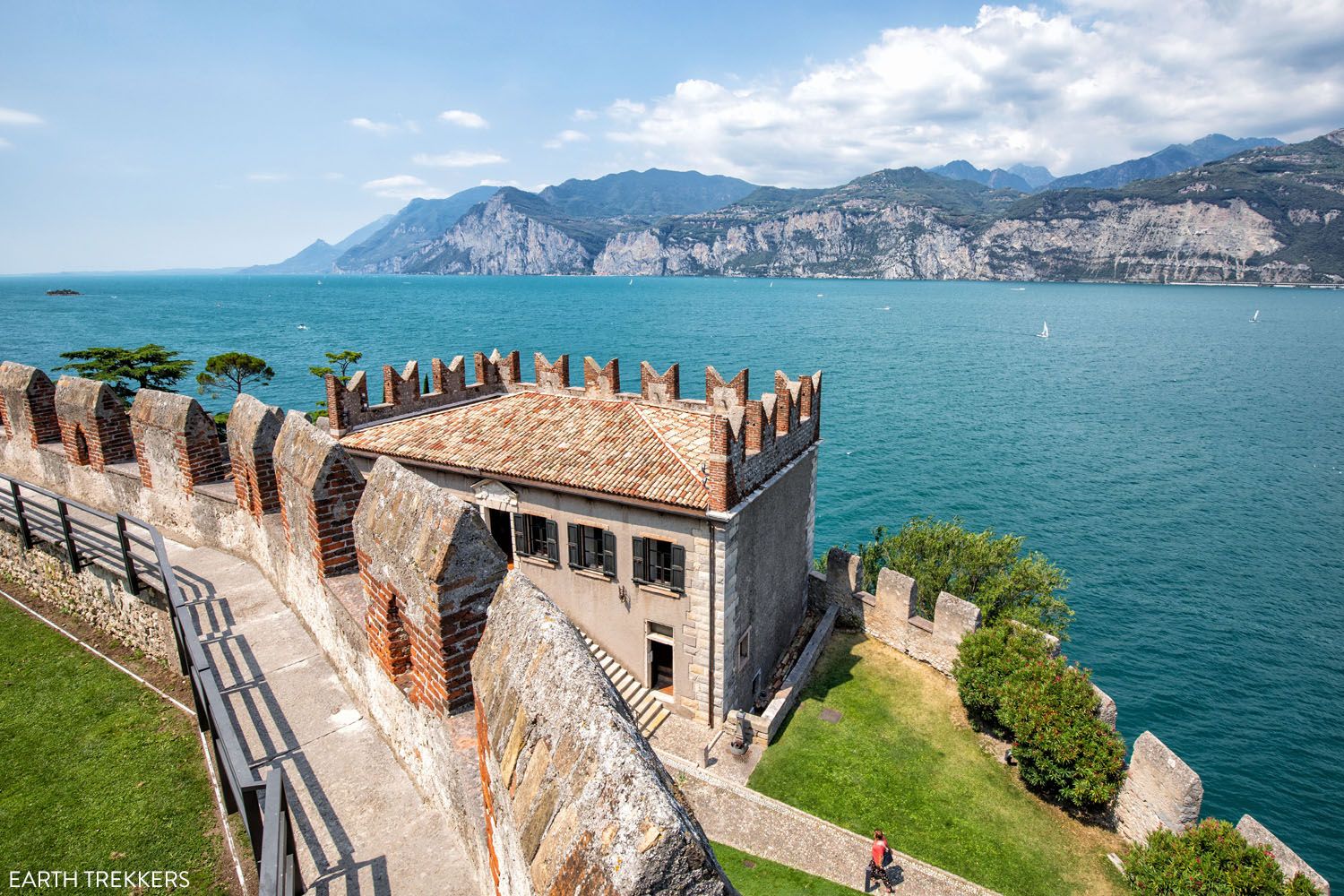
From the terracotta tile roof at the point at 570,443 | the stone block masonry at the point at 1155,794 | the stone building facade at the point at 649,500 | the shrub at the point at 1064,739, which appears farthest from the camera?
the terracotta tile roof at the point at 570,443

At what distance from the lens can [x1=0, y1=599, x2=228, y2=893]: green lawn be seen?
5129 millimetres

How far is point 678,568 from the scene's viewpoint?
64.0 ft

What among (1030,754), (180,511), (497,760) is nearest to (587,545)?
(180,511)

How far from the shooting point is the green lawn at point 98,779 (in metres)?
5.13

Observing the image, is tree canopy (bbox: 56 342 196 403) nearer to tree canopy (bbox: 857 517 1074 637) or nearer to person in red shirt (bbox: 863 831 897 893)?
tree canopy (bbox: 857 517 1074 637)

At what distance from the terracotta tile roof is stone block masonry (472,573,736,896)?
15.1 m

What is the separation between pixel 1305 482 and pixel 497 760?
6515 cm

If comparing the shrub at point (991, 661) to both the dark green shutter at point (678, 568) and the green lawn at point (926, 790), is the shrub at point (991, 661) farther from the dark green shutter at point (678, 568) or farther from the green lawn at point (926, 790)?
the dark green shutter at point (678, 568)

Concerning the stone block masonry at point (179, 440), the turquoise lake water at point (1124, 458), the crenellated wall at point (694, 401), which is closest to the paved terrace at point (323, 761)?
the stone block masonry at point (179, 440)

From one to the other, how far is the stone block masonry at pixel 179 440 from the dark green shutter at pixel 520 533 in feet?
38.0

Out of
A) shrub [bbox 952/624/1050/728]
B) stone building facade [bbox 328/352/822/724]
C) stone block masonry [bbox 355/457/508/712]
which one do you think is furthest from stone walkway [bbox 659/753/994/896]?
stone block masonry [bbox 355/457/508/712]

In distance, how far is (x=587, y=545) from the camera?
20688mm

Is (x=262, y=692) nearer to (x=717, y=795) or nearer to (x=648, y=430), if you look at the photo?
(x=717, y=795)

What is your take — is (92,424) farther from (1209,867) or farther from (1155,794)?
(1155,794)
